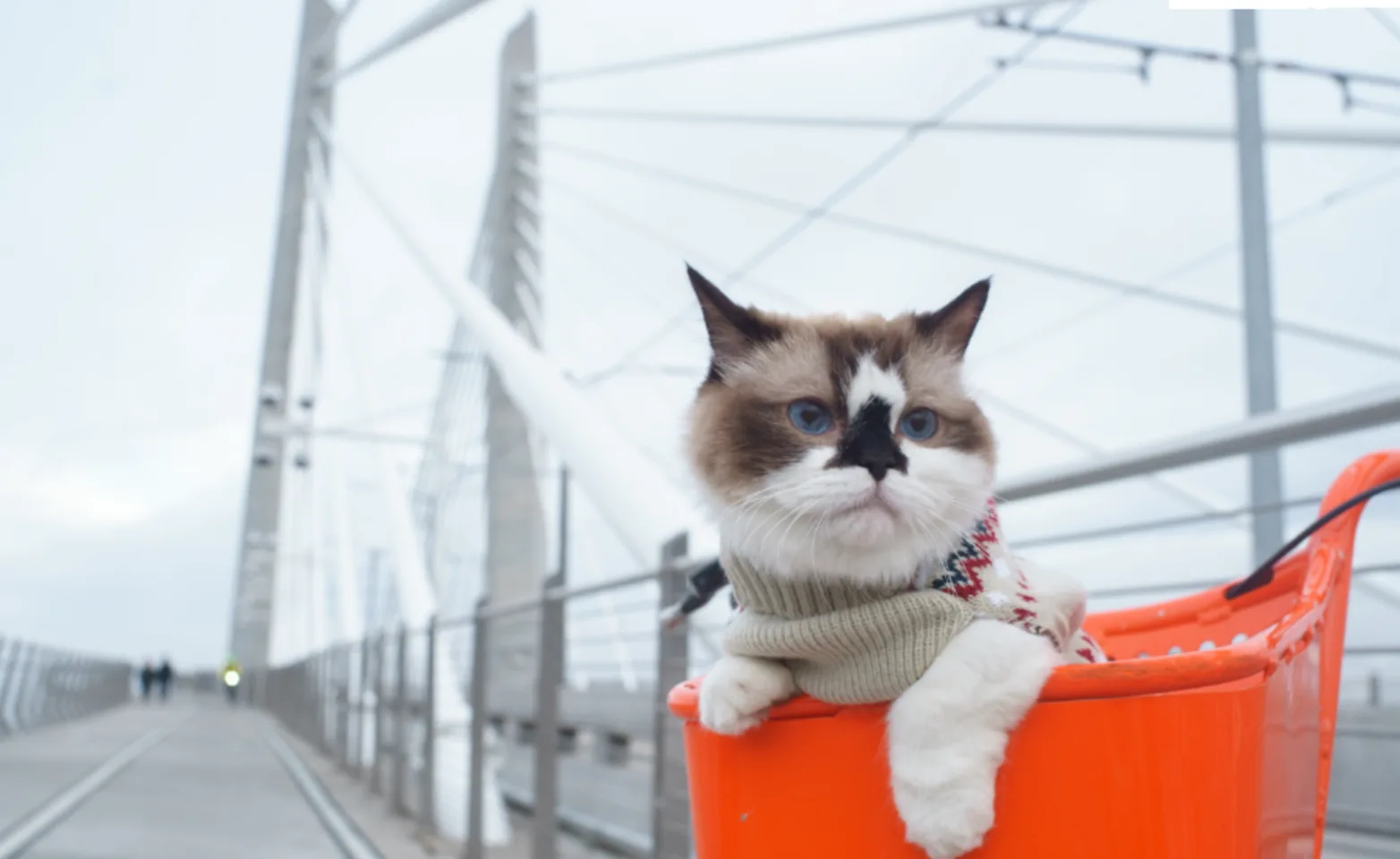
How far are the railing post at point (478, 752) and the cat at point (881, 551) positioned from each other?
11.5ft

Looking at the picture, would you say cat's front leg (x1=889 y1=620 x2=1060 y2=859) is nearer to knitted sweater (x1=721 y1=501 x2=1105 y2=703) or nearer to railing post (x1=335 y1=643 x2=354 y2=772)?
knitted sweater (x1=721 y1=501 x2=1105 y2=703)

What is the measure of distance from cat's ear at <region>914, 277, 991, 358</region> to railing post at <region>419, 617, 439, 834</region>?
15.4 feet

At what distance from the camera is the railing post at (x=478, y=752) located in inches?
175

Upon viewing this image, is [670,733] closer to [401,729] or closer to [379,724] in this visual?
[401,729]

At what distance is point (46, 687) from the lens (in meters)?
16.8

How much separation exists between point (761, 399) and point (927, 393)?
14 cm

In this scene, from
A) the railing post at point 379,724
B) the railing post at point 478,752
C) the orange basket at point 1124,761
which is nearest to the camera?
the orange basket at point 1124,761

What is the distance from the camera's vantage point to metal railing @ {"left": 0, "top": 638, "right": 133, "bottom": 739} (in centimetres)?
1338

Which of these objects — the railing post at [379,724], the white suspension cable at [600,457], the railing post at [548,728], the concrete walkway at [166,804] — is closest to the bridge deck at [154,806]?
the concrete walkway at [166,804]

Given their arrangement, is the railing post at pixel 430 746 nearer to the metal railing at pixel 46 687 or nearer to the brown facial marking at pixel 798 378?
the brown facial marking at pixel 798 378

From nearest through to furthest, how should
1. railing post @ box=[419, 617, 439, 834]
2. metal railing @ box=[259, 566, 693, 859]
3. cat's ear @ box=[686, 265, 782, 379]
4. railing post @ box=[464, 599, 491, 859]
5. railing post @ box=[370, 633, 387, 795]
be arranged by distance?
cat's ear @ box=[686, 265, 782, 379] < metal railing @ box=[259, 566, 693, 859] < railing post @ box=[464, 599, 491, 859] < railing post @ box=[419, 617, 439, 834] < railing post @ box=[370, 633, 387, 795]

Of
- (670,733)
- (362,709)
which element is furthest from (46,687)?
(670,733)

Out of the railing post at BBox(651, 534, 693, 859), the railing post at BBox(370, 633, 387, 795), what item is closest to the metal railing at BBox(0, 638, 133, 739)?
the railing post at BBox(370, 633, 387, 795)

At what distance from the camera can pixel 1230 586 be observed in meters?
1.39
